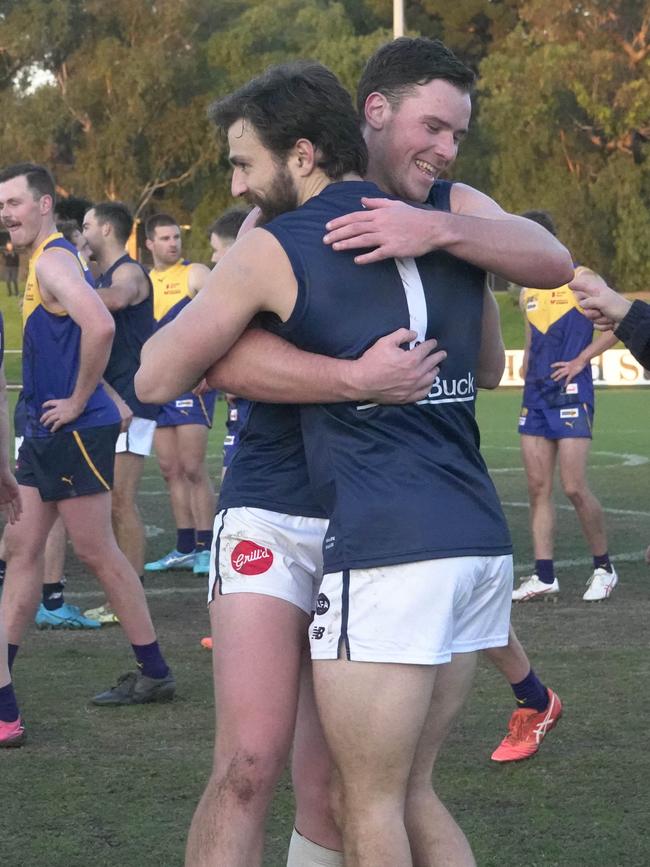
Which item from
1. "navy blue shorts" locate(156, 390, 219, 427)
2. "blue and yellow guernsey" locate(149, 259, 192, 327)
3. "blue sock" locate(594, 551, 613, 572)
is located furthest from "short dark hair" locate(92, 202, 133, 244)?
"blue sock" locate(594, 551, 613, 572)

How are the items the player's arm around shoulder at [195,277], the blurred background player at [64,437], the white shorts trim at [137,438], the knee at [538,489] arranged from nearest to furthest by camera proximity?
1. the blurred background player at [64,437]
2. the white shorts trim at [137,438]
3. the knee at [538,489]
4. the player's arm around shoulder at [195,277]

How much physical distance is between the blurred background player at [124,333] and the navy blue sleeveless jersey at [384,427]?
5460 mm

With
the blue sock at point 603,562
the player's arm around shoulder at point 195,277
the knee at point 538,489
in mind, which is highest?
the player's arm around shoulder at point 195,277

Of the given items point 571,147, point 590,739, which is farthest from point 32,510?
point 571,147

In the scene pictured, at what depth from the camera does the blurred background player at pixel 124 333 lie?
8688 millimetres

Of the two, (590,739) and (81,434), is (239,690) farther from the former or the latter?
(81,434)

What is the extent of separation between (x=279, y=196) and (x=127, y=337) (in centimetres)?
586

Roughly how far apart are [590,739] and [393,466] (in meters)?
3.05

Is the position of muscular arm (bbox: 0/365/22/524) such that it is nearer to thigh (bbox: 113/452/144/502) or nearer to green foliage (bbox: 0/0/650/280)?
thigh (bbox: 113/452/144/502)

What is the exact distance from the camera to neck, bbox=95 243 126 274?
898 centimetres

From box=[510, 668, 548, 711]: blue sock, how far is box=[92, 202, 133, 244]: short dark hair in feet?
14.5

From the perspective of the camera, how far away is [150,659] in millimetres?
6496

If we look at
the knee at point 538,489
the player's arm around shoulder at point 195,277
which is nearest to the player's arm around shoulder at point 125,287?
the player's arm around shoulder at point 195,277

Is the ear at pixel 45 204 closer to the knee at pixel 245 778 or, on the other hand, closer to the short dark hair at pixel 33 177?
the short dark hair at pixel 33 177
